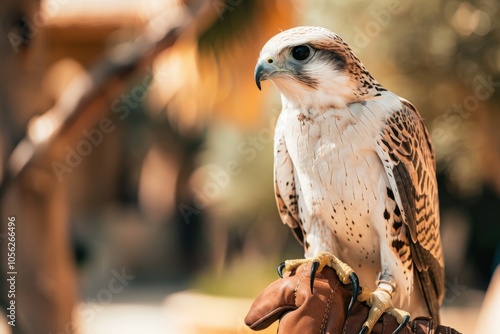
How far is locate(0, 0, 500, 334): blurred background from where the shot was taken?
16.9 ft

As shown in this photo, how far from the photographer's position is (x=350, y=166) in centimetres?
252

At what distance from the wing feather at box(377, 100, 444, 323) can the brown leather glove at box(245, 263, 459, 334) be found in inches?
15.8

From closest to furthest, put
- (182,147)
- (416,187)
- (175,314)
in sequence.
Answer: (416,187) < (175,314) < (182,147)

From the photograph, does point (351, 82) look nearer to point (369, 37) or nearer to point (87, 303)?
point (369, 37)

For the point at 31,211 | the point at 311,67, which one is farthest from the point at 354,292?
the point at 31,211

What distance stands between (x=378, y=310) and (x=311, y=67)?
2.83 feet

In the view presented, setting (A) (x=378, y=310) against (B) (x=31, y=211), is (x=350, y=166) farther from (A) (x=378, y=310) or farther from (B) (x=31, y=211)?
(B) (x=31, y=211)

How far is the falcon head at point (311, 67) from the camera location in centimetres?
243

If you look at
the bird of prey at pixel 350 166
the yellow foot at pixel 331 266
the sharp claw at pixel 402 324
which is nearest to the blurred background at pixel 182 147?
the bird of prey at pixel 350 166

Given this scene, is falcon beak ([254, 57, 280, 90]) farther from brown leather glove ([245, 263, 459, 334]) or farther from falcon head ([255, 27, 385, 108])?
brown leather glove ([245, 263, 459, 334])

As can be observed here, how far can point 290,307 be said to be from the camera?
236 cm

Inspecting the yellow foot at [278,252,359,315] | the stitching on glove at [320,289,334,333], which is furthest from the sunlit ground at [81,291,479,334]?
the stitching on glove at [320,289,334,333]

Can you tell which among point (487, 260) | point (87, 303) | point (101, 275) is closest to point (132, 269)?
point (101, 275)

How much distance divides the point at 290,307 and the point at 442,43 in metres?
5.53
